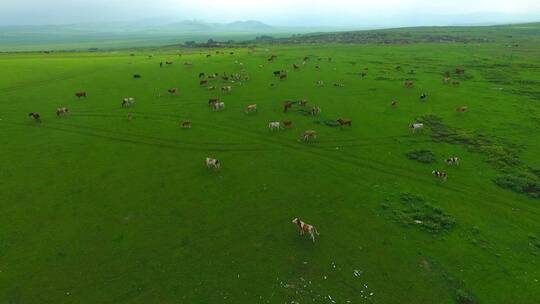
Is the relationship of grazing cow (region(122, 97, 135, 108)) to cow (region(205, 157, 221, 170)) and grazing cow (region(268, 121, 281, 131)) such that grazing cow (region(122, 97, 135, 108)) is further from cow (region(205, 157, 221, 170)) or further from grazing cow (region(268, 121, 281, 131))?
cow (region(205, 157, 221, 170))

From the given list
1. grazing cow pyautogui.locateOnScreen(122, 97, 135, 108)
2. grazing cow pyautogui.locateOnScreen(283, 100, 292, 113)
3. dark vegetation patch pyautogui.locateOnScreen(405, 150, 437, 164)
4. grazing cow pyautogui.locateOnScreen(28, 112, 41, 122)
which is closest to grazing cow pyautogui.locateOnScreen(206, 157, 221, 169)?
grazing cow pyautogui.locateOnScreen(283, 100, 292, 113)

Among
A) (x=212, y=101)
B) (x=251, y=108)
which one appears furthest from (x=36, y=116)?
(x=251, y=108)

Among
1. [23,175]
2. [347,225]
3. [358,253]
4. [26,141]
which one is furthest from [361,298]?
[26,141]

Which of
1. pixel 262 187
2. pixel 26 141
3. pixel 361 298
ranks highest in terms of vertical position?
pixel 26 141

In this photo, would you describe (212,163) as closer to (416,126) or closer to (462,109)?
(416,126)

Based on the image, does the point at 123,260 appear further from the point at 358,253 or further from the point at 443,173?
the point at 443,173
